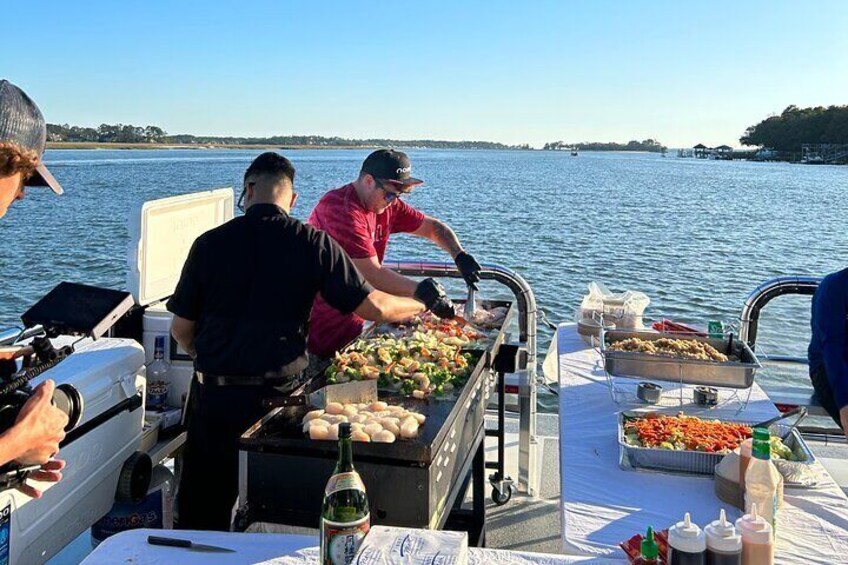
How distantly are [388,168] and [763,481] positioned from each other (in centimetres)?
240

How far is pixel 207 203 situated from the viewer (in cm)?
427

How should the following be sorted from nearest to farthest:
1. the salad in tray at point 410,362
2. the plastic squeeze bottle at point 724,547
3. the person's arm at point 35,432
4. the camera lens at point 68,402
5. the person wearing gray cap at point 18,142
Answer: the plastic squeeze bottle at point 724,547
the person wearing gray cap at point 18,142
the person's arm at point 35,432
the camera lens at point 68,402
the salad in tray at point 410,362

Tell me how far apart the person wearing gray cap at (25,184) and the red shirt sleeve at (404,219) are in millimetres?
2557

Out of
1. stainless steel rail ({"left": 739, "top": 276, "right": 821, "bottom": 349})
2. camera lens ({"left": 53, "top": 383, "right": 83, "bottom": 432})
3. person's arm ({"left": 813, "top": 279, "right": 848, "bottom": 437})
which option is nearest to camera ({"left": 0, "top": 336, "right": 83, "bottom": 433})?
camera lens ({"left": 53, "top": 383, "right": 83, "bottom": 432})

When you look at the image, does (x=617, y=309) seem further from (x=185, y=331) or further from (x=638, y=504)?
(x=185, y=331)

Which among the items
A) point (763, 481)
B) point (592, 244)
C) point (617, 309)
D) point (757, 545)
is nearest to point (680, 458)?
point (763, 481)

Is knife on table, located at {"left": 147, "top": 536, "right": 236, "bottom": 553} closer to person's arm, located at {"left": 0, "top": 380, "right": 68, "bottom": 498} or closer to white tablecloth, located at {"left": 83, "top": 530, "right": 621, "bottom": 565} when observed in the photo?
white tablecloth, located at {"left": 83, "top": 530, "right": 621, "bottom": 565}

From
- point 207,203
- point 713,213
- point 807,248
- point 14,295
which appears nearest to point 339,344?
point 207,203

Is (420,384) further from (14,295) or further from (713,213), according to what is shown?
(713,213)

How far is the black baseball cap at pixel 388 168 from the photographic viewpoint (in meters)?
3.69

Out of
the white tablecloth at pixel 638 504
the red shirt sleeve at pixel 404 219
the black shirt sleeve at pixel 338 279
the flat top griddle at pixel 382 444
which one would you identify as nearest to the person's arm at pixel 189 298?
the black shirt sleeve at pixel 338 279

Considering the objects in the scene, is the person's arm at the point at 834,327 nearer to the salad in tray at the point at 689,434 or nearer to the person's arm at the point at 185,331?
the salad in tray at the point at 689,434

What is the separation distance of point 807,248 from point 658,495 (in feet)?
76.4

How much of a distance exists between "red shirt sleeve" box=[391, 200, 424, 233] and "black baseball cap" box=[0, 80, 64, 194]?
101 inches
